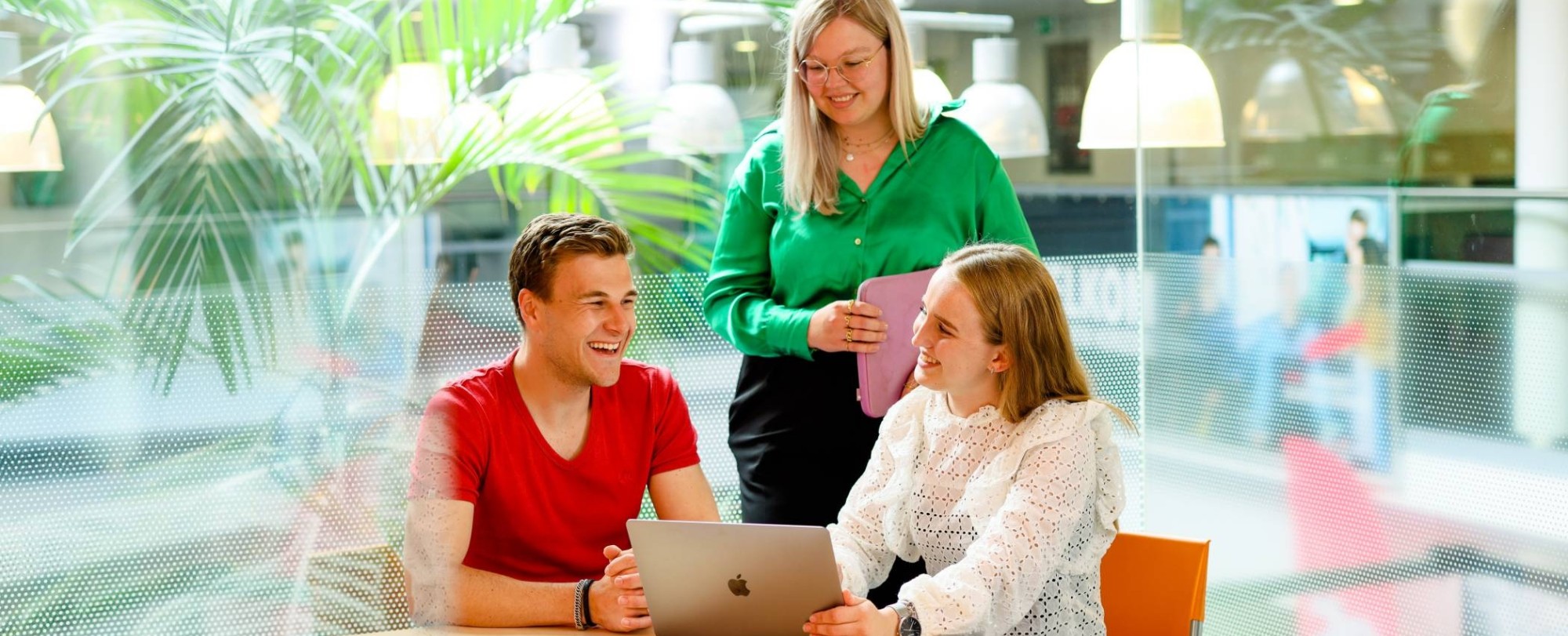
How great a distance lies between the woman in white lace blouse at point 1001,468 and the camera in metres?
1.83

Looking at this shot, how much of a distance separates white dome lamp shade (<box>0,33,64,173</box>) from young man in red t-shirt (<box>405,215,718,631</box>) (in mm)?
962

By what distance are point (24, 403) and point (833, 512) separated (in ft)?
4.89

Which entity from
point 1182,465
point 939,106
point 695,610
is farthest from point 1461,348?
point 695,610

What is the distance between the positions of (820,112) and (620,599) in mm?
1005

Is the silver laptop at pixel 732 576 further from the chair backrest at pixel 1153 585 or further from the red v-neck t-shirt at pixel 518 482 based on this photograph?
the chair backrest at pixel 1153 585

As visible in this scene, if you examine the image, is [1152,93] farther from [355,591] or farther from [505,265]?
[355,591]

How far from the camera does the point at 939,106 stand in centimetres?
248

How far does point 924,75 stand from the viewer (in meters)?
3.15

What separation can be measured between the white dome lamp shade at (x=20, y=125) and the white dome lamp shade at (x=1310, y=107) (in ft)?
8.07

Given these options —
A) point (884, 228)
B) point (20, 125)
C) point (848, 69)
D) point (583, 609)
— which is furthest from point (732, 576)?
point (20, 125)

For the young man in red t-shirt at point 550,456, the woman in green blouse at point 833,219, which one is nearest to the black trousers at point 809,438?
the woman in green blouse at point 833,219

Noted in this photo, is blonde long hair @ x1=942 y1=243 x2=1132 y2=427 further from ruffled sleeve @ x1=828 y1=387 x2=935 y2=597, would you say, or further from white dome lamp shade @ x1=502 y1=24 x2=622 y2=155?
white dome lamp shade @ x1=502 y1=24 x2=622 y2=155

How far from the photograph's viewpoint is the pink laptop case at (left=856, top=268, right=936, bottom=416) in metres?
2.31

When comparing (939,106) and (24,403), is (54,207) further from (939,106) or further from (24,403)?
(939,106)
